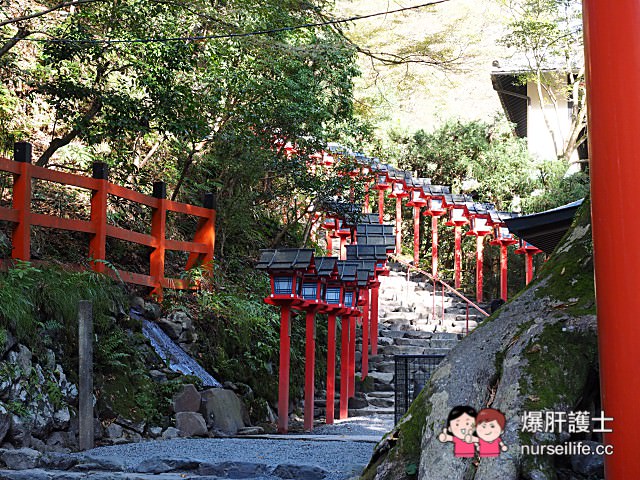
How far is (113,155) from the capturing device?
46.2 feet

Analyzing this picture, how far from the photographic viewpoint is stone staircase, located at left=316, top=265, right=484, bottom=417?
1497 centimetres

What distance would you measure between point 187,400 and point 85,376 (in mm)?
1811

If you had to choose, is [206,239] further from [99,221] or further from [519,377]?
[519,377]

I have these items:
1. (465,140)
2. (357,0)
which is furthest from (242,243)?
(357,0)

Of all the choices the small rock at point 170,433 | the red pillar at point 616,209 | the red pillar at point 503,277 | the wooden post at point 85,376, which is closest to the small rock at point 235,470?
the wooden post at point 85,376

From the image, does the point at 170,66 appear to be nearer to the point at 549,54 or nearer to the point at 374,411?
the point at 374,411

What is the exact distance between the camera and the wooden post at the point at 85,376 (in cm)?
869

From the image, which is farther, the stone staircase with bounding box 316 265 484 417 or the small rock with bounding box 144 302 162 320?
the stone staircase with bounding box 316 265 484 417

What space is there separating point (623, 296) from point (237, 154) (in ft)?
40.8

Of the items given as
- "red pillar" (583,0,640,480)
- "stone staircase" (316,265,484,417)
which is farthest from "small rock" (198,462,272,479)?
"stone staircase" (316,265,484,417)

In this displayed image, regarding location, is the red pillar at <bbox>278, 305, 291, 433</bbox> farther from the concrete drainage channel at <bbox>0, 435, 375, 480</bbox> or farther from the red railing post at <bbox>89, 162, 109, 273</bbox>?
the red railing post at <bbox>89, 162, 109, 273</bbox>

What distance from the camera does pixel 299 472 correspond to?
721cm

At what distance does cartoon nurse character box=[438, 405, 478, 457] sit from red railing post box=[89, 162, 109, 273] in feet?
22.7

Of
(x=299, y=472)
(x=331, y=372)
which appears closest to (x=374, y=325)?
(x=331, y=372)
